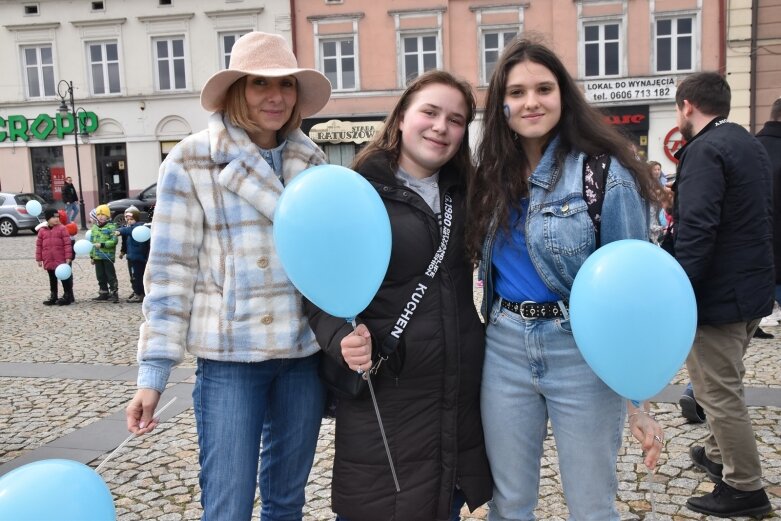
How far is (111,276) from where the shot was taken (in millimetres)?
10031

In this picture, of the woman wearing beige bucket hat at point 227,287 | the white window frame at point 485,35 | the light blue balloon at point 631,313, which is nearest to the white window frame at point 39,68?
the white window frame at point 485,35

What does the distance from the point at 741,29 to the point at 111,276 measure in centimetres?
1793

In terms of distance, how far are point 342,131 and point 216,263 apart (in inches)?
766

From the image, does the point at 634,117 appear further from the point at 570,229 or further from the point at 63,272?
the point at 570,229

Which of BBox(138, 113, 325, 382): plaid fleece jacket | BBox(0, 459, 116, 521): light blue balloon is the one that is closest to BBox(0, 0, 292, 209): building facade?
BBox(138, 113, 325, 382): plaid fleece jacket

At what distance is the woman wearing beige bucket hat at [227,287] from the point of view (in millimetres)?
2049

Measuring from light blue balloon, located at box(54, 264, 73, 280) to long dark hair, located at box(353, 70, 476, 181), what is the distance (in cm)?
853

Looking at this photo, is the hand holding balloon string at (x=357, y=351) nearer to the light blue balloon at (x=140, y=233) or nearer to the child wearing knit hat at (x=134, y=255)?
the light blue balloon at (x=140, y=233)

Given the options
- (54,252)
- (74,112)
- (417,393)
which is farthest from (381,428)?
(74,112)

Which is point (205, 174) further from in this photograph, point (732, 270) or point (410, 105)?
point (732, 270)

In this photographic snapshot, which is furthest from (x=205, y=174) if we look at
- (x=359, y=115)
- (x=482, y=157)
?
(x=359, y=115)

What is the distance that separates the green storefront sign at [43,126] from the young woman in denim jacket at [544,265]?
23.3 meters

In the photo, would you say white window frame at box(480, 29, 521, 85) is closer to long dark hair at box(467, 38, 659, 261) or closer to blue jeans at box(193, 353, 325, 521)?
long dark hair at box(467, 38, 659, 261)

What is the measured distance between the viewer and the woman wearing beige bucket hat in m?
2.05
